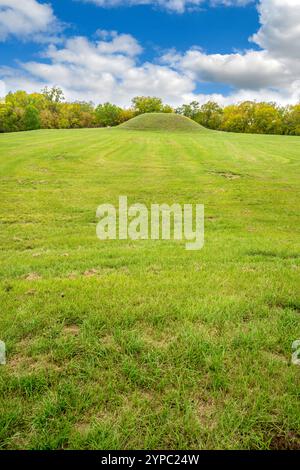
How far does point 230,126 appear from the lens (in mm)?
77938

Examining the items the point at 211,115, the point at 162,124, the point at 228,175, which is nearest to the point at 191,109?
the point at 211,115

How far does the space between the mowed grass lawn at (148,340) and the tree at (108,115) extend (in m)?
80.5

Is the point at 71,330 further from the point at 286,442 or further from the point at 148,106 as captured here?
the point at 148,106

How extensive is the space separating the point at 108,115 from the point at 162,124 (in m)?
30.8

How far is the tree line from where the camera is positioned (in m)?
66.1

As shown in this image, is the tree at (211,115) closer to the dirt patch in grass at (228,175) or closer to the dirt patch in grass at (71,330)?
the dirt patch in grass at (228,175)

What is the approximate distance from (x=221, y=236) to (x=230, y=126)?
78.6m

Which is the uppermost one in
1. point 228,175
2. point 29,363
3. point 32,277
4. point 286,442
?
point 228,175

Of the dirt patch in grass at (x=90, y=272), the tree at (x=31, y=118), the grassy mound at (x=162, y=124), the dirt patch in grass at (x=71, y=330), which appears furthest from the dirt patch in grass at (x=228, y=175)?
the tree at (x=31, y=118)

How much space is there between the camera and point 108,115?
81.8 meters

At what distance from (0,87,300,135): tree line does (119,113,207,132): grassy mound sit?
22.6 metres

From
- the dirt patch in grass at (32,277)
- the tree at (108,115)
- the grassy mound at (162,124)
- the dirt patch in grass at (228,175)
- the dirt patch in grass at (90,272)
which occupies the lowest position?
the dirt patch in grass at (32,277)

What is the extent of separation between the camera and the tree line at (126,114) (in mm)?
66062

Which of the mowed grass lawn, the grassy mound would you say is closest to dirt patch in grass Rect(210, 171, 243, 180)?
the mowed grass lawn
